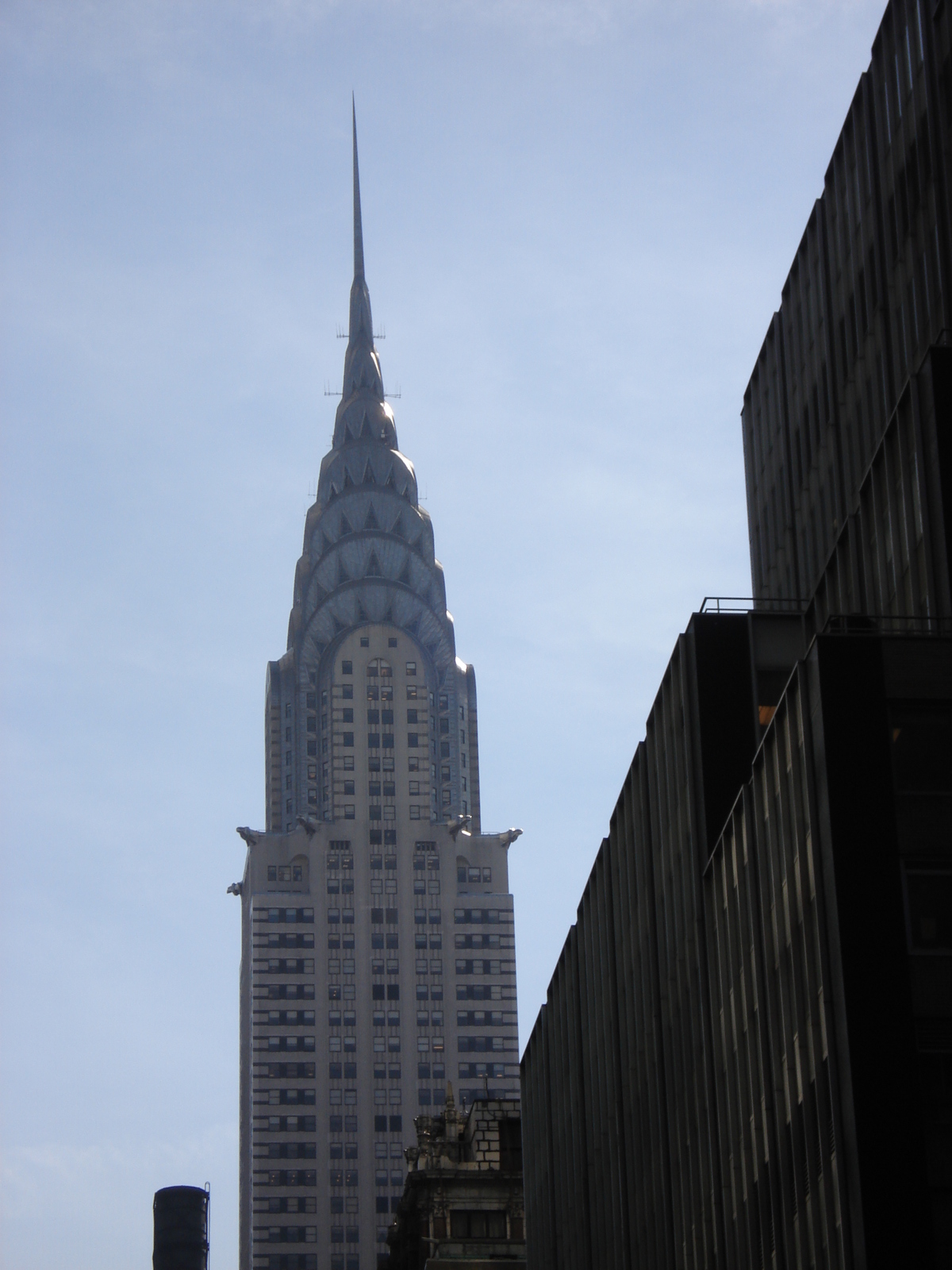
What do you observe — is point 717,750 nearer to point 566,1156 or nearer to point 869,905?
point 869,905

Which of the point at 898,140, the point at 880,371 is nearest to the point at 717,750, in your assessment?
the point at 880,371

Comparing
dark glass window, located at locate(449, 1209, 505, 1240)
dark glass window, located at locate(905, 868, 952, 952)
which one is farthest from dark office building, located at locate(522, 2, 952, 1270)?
dark glass window, located at locate(449, 1209, 505, 1240)

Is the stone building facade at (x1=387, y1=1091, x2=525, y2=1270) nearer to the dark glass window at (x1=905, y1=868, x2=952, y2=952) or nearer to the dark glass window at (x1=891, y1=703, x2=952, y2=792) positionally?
the dark glass window at (x1=891, y1=703, x2=952, y2=792)

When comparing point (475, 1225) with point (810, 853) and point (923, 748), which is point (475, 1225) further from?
point (923, 748)

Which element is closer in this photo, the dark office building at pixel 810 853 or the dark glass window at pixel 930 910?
the dark office building at pixel 810 853

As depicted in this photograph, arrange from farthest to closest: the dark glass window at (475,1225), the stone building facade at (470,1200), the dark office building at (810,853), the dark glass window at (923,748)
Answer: the dark glass window at (475,1225) < the stone building facade at (470,1200) < the dark glass window at (923,748) < the dark office building at (810,853)

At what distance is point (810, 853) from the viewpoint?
5125cm

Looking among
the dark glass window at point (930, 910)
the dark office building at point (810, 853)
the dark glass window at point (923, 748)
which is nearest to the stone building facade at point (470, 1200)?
the dark office building at point (810, 853)

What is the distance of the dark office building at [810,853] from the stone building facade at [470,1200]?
20978 mm

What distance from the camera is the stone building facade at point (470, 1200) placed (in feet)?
415

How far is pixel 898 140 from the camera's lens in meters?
76.6

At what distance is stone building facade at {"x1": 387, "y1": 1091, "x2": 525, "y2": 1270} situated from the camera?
126625mm

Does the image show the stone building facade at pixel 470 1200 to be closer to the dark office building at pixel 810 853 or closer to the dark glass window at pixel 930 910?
the dark office building at pixel 810 853

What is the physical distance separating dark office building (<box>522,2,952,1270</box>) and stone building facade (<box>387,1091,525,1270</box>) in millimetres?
20978
